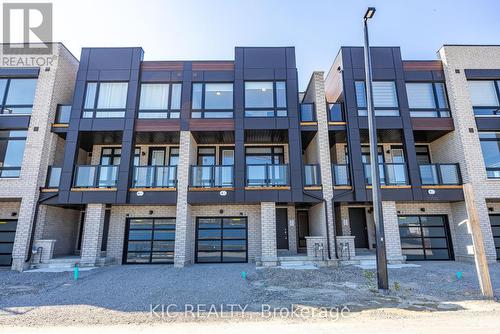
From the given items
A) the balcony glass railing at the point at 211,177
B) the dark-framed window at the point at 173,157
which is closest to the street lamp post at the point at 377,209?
the balcony glass railing at the point at 211,177

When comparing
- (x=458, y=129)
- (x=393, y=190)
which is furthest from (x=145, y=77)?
(x=458, y=129)

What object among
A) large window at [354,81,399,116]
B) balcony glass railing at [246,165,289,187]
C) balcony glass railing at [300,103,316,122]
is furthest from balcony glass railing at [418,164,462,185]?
balcony glass railing at [246,165,289,187]

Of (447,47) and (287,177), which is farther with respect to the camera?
(447,47)

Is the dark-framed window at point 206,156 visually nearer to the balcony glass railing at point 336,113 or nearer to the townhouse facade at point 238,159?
the townhouse facade at point 238,159

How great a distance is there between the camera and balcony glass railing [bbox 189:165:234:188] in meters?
12.2

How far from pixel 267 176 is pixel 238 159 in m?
1.54

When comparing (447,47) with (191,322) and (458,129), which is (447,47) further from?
(191,322)

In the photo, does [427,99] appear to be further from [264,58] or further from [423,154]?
[264,58]

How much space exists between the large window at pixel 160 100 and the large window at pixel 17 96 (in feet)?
17.2

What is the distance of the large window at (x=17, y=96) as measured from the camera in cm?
1255

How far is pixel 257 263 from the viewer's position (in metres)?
11.4

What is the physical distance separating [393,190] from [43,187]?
15.7m

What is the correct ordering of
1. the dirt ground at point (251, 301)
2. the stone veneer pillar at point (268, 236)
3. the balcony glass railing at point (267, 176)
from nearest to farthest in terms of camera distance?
1. the dirt ground at point (251, 301)
2. the stone veneer pillar at point (268, 236)
3. the balcony glass railing at point (267, 176)

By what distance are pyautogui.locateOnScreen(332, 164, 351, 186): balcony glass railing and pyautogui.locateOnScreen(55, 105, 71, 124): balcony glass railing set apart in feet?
42.1
